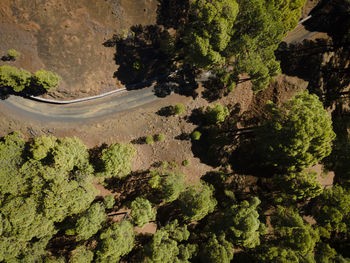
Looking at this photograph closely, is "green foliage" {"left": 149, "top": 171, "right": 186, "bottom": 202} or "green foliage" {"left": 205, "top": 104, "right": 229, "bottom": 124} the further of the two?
"green foliage" {"left": 205, "top": 104, "right": 229, "bottom": 124}

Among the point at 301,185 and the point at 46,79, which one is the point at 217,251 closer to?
the point at 301,185

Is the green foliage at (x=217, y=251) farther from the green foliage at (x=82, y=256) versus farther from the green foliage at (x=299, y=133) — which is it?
the green foliage at (x=82, y=256)

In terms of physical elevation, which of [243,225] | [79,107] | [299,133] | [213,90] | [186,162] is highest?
[79,107]

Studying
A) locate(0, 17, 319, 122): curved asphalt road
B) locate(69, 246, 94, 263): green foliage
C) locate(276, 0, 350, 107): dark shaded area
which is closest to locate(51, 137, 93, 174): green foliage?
locate(0, 17, 319, 122): curved asphalt road

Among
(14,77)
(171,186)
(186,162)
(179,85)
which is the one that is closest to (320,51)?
(179,85)

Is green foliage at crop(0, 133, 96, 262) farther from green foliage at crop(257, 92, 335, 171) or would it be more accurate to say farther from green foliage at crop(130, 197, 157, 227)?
green foliage at crop(257, 92, 335, 171)

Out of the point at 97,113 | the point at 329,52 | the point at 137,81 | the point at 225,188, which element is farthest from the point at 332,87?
the point at 97,113

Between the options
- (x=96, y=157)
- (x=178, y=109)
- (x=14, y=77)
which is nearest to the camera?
(x=14, y=77)
